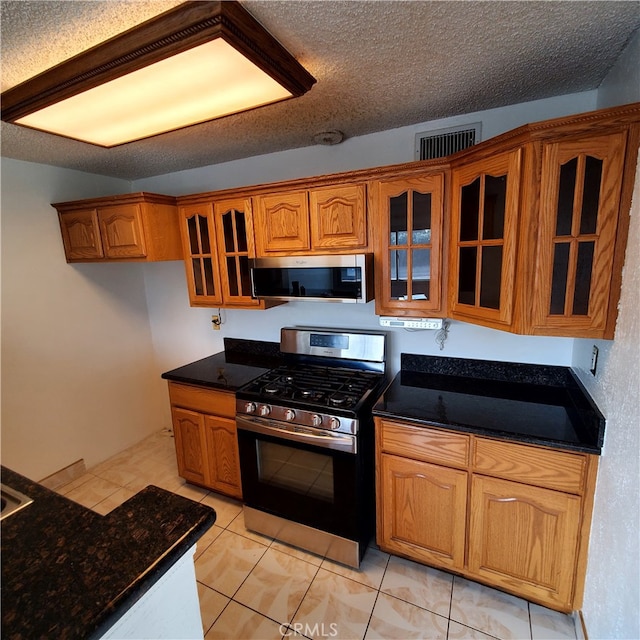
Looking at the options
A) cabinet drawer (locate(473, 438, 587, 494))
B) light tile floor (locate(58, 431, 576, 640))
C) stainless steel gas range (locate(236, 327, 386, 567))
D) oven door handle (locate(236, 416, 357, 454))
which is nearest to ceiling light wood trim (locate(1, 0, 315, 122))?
stainless steel gas range (locate(236, 327, 386, 567))

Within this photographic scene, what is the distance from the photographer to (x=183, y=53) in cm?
102

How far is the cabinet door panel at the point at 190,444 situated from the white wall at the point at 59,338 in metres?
0.92

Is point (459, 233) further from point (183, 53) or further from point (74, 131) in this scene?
point (74, 131)

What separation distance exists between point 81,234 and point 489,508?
122 inches

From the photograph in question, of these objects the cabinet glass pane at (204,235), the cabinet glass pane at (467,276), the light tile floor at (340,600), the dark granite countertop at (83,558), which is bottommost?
the light tile floor at (340,600)

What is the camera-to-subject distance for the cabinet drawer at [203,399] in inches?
86.2

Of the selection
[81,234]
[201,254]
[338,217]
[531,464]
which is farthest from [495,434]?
[81,234]

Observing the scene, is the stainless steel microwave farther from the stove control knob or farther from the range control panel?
the stove control knob

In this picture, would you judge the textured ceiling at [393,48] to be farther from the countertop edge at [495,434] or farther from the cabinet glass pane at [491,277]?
the countertop edge at [495,434]

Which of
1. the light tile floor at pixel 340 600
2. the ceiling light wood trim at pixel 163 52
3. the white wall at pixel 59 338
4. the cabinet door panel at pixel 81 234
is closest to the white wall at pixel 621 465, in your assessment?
the light tile floor at pixel 340 600

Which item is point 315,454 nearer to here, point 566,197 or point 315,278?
point 315,278

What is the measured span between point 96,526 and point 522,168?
182cm

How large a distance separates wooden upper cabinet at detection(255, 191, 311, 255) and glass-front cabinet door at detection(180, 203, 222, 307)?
401mm

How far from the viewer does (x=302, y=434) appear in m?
1.83
